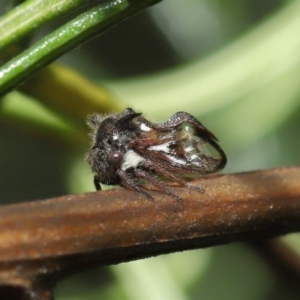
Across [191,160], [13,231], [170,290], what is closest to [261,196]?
[191,160]

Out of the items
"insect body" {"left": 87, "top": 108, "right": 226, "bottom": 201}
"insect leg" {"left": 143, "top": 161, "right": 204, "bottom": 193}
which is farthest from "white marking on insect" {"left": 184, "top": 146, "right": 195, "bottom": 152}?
"insect leg" {"left": 143, "top": 161, "right": 204, "bottom": 193}

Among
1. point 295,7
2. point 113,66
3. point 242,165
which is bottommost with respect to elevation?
point 242,165

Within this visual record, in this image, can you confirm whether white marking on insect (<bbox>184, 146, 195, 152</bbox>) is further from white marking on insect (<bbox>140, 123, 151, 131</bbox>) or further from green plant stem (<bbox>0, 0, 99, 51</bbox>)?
green plant stem (<bbox>0, 0, 99, 51</bbox>)

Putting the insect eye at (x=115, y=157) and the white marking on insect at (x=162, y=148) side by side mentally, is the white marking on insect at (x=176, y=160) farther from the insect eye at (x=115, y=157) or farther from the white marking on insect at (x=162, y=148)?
the insect eye at (x=115, y=157)

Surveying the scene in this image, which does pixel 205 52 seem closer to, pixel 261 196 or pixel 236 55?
pixel 236 55

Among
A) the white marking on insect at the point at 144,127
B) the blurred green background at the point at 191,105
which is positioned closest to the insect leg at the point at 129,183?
the white marking on insect at the point at 144,127

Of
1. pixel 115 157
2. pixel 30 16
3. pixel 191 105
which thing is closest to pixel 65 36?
pixel 30 16
